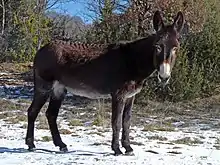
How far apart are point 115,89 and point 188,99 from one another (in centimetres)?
924

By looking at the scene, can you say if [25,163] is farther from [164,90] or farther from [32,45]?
[32,45]

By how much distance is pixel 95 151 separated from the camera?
24.6ft

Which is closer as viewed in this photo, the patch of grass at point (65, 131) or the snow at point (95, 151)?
the snow at point (95, 151)

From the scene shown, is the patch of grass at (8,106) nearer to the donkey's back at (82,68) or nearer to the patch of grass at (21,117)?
the patch of grass at (21,117)

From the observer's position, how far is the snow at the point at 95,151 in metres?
6.69

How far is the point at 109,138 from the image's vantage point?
8.95 metres

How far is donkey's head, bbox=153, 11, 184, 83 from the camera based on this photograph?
645cm

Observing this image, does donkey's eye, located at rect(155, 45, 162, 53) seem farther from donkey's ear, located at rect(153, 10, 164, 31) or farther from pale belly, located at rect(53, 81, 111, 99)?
pale belly, located at rect(53, 81, 111, 99)

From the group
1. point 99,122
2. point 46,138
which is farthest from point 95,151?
point 99,122

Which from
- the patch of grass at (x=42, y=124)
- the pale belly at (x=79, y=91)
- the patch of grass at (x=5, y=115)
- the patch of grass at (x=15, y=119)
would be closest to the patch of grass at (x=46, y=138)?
the pale belly at (x=79, y=91)

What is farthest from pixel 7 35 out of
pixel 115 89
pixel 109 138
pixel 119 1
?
pixel 115 89

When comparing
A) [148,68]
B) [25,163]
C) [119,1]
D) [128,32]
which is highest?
[119,1]

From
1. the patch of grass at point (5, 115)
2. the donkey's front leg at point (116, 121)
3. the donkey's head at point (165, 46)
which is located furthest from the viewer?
the patch of grass at point (5, 115)

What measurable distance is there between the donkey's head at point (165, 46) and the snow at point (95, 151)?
4.03ft
